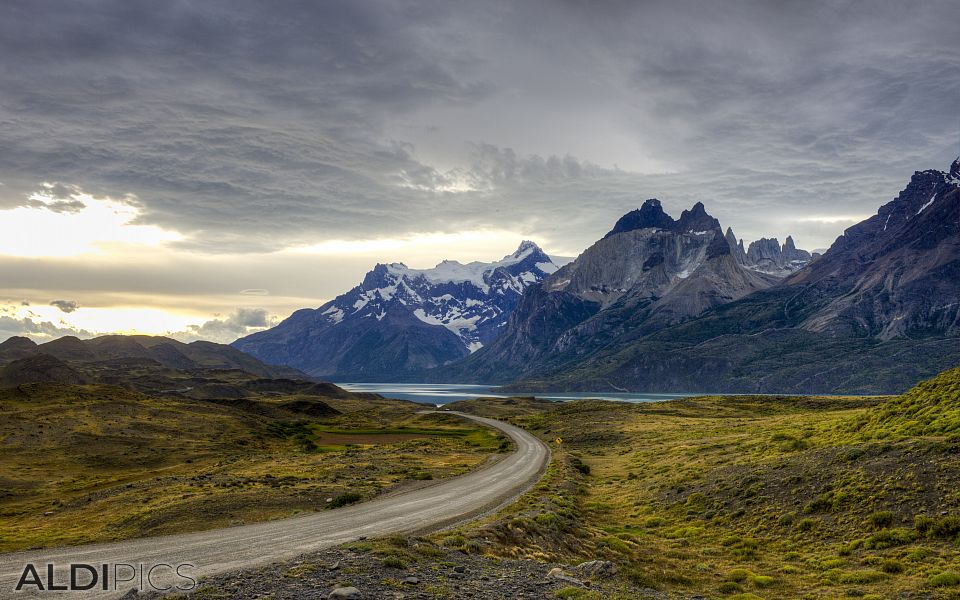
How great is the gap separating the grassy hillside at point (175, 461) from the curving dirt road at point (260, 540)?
397cm

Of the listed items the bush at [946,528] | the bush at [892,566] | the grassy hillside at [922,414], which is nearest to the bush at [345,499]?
the bush at [892,566]

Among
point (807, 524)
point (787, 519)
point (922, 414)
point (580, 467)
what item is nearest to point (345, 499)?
point (787, 519)

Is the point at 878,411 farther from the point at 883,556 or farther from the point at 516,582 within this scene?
the point at 516,582

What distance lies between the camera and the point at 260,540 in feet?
104

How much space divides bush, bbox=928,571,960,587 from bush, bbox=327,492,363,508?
36323 millimetres

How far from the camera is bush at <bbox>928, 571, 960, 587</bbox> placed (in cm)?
2403

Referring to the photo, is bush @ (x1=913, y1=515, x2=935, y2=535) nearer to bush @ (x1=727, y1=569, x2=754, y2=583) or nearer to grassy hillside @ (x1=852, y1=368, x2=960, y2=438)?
bush @ (x1=727, y1=569, x2=754, y2=583)

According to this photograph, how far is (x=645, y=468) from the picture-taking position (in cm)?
6900

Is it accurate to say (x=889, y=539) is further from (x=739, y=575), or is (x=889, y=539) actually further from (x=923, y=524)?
(x=739, y=575)

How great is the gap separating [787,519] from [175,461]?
291 ft

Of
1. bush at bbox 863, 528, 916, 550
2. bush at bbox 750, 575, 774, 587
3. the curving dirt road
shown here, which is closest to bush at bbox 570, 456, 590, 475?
the curving dirt road

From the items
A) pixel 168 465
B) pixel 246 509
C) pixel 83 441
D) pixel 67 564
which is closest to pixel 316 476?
pixel 246 509

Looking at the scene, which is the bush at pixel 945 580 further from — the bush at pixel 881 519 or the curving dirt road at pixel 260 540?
the curving dirt road at pixel 260 540

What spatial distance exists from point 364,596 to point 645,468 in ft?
183
